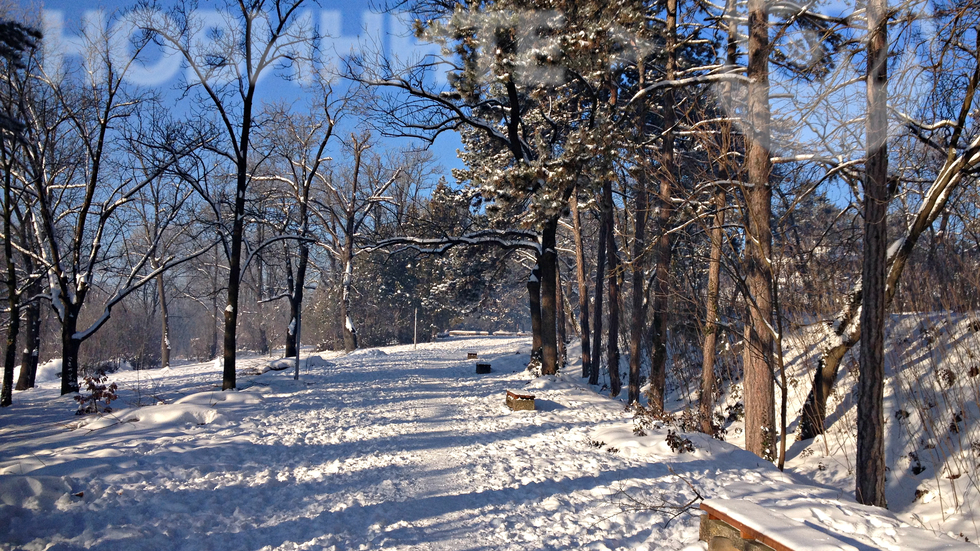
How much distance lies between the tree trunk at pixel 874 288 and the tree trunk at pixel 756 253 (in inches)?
50.5

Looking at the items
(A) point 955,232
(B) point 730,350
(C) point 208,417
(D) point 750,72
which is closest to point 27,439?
(C) point 208,417

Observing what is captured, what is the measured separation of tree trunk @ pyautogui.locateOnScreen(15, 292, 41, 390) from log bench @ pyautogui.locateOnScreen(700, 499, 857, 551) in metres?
18.1

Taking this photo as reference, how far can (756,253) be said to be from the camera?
736 cm

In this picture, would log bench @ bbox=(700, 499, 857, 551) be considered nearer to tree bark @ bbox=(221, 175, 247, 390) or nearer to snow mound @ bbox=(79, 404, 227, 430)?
snow mound @ bbox=(79, 404, 227, 430)

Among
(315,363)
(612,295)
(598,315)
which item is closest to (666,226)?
(612,295)

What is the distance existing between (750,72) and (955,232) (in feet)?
18.5

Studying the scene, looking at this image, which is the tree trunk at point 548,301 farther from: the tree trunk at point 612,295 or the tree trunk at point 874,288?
the tree trunk at point 874,288

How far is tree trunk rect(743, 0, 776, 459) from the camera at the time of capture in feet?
25.0

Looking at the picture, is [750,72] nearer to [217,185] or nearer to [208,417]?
[208,417]

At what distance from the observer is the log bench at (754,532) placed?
3486 millimetres

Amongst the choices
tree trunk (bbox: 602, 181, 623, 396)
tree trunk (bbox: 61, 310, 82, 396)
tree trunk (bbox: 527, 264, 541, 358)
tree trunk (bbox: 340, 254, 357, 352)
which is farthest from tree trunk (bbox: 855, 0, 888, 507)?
tree trunk (bbox: 340, 254, 357, 352)

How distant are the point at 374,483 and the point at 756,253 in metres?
5.60

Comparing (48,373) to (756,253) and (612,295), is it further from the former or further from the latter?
(756,253)

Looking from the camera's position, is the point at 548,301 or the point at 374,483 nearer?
the point at 374,483
